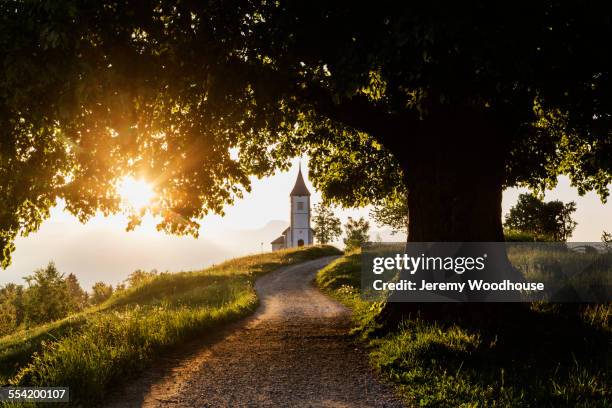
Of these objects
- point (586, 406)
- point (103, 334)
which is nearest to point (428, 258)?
point (586, 406)

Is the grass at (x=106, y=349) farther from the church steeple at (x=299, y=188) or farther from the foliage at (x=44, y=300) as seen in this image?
the church steeple at (x=299, y=188)

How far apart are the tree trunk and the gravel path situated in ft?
6.18

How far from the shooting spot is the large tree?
5668mm

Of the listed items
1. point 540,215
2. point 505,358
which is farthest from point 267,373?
point 540,215

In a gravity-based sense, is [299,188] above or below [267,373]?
above

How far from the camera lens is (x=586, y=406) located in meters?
4.86

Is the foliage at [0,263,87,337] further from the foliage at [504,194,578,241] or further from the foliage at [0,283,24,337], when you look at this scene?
the foliage at [504,194,578,241]

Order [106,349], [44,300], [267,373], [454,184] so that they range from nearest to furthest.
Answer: [267,373], [106,349], [454,184], [44,300]

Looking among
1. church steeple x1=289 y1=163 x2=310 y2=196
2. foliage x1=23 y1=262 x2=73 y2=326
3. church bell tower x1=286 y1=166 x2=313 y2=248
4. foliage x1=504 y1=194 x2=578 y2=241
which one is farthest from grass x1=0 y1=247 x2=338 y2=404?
church steeple x1=289 y1=163 x2=310 y2=196

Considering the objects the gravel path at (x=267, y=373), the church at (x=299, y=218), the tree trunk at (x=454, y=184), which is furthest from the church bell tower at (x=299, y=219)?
the tree trunk at (x=454, y=184)

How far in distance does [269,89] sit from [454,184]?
4.30m

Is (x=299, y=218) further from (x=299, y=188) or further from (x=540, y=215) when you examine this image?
(x=540, y=215)

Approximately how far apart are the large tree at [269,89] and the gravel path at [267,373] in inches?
120

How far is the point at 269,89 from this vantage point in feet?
Answer: 25.5
